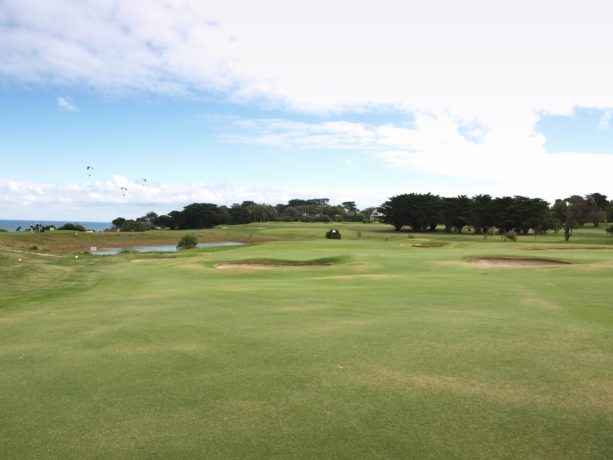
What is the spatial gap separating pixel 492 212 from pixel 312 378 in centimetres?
8369

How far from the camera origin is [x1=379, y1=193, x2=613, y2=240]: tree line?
7926 cm

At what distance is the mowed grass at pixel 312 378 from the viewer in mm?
4785

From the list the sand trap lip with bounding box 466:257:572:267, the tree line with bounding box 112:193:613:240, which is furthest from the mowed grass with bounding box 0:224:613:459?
the tree line with bounding box 112:193:613:240

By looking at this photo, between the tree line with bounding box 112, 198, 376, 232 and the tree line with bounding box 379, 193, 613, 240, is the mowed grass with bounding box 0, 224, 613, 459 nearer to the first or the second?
the tree line with bounding box 379, 193, 613, 240

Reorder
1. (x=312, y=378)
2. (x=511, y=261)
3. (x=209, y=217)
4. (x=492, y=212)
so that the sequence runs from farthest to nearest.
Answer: (x=209, y=217), (x=492, y=212), (x=511, y=261), (x=312, y=378)

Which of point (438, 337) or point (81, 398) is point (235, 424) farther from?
point (438, 337)

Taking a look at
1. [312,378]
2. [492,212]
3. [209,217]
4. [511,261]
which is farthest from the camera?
[209,217]

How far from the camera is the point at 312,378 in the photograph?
6.47 m

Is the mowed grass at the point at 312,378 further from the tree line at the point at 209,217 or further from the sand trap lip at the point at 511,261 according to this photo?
the tree line at the point at 209,217

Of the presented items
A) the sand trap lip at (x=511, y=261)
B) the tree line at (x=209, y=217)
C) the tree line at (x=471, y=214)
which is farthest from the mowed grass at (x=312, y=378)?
the tree line at (x=209, y=217)

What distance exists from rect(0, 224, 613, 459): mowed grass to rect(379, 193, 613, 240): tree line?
6383cm

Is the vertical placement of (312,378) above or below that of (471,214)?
below

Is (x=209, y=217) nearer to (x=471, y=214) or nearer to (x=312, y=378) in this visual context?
(x=471, y=214)

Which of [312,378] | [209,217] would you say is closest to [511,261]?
[312,378]
